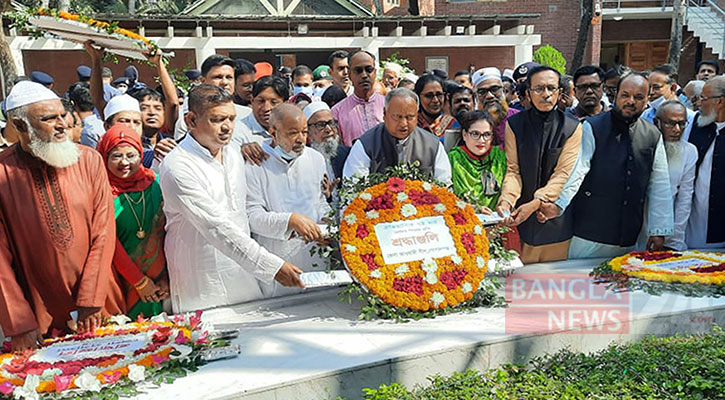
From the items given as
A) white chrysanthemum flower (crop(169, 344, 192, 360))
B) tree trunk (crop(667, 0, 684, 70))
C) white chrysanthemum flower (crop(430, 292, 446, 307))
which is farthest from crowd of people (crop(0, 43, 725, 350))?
tree trunk (crop(667, 0, 684, 70))

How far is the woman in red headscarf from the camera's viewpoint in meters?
3.94

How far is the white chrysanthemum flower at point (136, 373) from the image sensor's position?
3.22 meters

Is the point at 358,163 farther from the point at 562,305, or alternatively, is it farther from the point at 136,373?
the point at 136,373

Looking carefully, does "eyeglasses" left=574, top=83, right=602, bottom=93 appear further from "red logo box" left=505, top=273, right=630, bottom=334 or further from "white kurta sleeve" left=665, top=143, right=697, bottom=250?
"red logo box" left=505, top=273, right=630, bottom=334

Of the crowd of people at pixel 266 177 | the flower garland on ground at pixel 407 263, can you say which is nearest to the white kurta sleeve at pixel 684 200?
the crowd of people at pixel 266 177

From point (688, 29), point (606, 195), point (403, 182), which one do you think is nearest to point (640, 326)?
point (606, 195)

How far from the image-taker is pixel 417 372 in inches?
142

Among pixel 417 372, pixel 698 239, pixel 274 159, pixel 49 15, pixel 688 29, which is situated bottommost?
pixel 417 372

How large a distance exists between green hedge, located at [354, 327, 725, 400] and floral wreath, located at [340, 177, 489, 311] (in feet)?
2.23

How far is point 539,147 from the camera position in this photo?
4.94 m

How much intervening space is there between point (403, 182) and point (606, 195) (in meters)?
1.90

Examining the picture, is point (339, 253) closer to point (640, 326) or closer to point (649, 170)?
point (640, 326)

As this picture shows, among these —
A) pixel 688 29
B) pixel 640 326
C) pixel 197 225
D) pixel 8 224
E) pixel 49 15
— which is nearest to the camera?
pixel 8 224

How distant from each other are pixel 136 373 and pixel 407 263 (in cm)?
192
